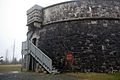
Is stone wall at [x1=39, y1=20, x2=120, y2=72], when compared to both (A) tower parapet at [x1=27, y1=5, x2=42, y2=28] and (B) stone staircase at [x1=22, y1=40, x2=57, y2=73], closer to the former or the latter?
(B) stone staircase at [x1=22, y1=40, x2=57, y2=73]

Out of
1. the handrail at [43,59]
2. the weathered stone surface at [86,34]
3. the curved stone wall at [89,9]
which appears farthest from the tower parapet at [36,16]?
the handrail at [43,59]

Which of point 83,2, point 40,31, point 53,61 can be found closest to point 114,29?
point 83,2

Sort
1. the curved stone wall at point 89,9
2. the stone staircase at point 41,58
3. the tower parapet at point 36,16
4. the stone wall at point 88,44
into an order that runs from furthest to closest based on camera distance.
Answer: the tower parapet at point 36,16, the curved stone wall at point 89,9, the stone staircase at point 41,58, the stone wall at point 88,44

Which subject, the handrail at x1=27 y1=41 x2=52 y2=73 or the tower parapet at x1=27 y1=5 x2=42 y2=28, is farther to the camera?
the tower parapet at x1=27 y1=5 x2=42 y2=28

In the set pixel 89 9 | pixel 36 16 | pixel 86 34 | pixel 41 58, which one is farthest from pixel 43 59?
pixel 89 9

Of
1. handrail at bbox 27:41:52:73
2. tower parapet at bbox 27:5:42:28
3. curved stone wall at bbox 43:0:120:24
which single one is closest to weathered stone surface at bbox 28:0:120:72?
curved stone wall at bbox 43:0:120:24

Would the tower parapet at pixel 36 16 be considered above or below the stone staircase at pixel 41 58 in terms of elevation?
above

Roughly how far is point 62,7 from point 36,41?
168 inches

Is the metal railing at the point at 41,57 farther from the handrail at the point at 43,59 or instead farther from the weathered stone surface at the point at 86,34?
the weathered stone surface at the point at 86,34

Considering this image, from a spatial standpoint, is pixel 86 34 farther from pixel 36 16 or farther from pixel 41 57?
pixel 36 16

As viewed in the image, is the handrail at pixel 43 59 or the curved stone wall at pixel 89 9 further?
the curved stone wall at pixel 89 9

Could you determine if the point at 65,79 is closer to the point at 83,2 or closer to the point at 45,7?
the point at 83,2

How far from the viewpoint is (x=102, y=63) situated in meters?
15.2

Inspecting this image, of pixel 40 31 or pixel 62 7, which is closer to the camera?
pixel 62 7
